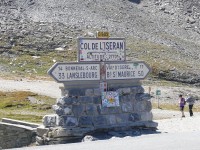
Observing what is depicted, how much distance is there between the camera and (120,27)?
95.8 m

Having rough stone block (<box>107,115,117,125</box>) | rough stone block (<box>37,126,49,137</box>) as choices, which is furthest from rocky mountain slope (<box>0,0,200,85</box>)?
rough stone block (<box>37,126,49,137</box>)

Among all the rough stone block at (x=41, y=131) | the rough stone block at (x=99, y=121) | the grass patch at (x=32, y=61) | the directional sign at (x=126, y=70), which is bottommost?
the rough stone block at (x=41, y=131)

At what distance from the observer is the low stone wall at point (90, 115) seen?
1895 centimetres

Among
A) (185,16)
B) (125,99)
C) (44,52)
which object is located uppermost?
→ (185,16)

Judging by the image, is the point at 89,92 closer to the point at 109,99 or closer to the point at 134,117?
the point at 109,99

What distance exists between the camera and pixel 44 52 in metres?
84.1

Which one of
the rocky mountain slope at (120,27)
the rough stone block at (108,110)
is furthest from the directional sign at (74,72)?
the rocky mountain slope at (120,27)

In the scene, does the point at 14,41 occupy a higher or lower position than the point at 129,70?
higher

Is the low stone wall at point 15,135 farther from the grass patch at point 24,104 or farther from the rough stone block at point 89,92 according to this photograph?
the grass patch at point 24,104

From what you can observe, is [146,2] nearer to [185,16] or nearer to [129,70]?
[185,16]

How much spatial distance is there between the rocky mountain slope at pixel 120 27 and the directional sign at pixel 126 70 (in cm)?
5245

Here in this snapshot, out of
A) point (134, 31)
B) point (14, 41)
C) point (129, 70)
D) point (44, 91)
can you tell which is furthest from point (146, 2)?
point (129, 70)

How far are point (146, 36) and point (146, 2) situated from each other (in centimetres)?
1997

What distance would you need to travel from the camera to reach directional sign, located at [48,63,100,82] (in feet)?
62.9
